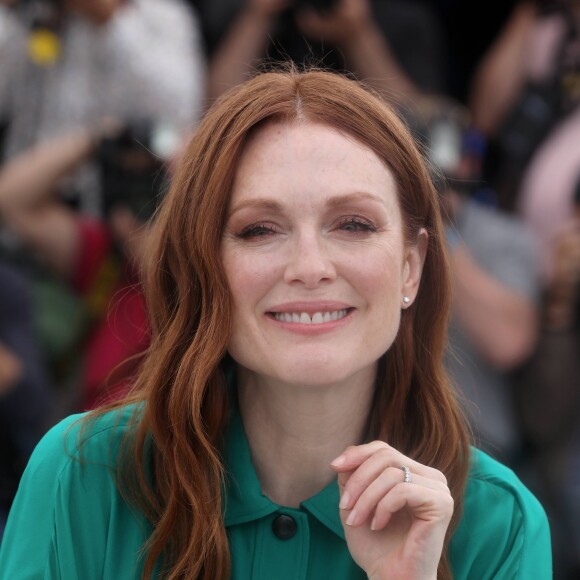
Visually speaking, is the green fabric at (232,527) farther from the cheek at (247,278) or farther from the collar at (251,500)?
the cheek at (247,278)

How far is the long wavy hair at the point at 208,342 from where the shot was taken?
6.90 feet

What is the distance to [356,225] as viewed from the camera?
211 centimetres

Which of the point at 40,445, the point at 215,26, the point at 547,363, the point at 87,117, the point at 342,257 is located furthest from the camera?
the point at 215,26

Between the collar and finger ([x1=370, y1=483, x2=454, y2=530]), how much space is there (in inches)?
7.6

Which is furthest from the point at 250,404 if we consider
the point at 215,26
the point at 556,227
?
the point at 215,26

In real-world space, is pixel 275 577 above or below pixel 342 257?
below

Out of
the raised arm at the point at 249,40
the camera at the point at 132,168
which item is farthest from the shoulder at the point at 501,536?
the raised arm at the point at 249,40

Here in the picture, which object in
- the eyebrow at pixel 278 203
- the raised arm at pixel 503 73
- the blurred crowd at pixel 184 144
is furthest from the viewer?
the raised arm at pixel 503 73

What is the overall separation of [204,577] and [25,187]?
2.13m

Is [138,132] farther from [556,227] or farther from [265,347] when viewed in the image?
[265,347]

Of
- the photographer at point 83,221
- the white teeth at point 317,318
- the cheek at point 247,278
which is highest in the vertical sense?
the photographer at point 83,221

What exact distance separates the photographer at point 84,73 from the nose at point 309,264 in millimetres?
2124

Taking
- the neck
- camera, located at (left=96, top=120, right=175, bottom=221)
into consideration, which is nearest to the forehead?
the neck

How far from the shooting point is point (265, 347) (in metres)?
2.09
